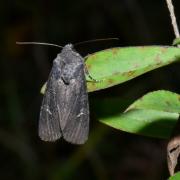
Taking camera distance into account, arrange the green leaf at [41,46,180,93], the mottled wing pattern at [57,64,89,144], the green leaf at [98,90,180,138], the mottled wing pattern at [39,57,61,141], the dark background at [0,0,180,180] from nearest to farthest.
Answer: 1. the green leaf at [41,46,180,93]
2. the green leaf at [98,90,180,138]
3. the mottled wing pattern at [57,64,89,144]
4. the mottled wing pattern at [39,57,61,141]
5. the dark background at [0,0,180,180]

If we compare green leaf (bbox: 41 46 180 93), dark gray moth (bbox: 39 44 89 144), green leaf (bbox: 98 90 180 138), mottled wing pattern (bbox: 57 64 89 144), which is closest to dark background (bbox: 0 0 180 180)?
dark gray moth (bbox: 39 44 89 144)

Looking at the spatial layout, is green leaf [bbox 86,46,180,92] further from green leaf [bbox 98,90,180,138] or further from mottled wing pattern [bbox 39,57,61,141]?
mottled wing pattern [bbox 39,57,61,141]

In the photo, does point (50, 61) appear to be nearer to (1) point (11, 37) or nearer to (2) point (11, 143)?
(1) point (11, 37)

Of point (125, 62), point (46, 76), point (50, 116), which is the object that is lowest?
point (46, 76)

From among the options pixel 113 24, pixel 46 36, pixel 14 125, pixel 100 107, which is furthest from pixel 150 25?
pixel 100 107

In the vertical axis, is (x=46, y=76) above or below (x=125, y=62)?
below

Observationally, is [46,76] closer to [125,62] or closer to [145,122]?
[145,122]

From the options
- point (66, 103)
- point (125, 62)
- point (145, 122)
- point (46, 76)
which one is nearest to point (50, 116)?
point (66, 103)
